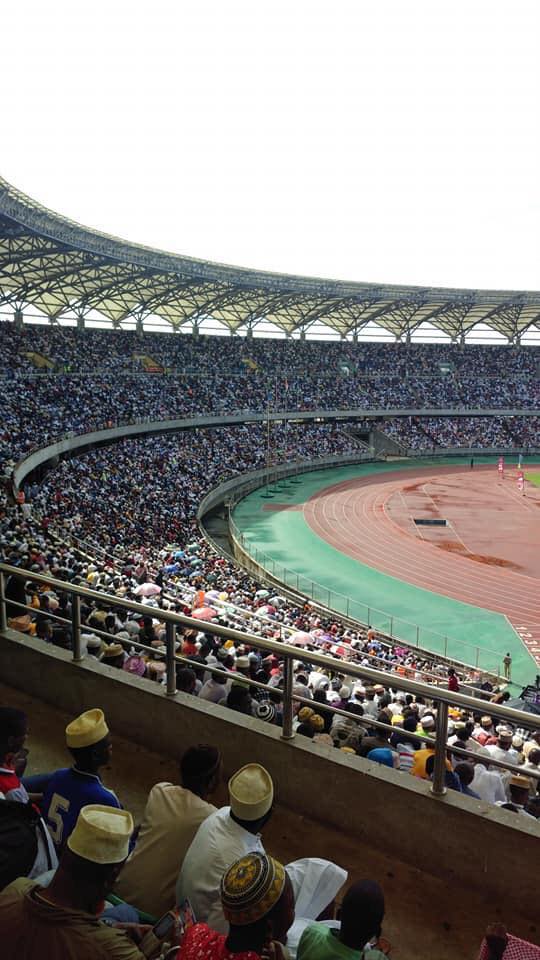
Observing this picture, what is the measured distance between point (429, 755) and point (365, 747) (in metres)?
0.78

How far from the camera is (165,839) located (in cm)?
342

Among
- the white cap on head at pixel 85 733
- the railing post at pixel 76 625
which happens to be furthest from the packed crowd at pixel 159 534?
the white cap on head at pixel 85 733

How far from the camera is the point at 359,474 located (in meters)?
53.5

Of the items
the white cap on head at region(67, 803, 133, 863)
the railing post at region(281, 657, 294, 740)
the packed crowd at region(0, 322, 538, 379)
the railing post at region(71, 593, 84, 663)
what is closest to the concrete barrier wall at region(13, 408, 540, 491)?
the packed crowd at region(0, 322, 538, 379)

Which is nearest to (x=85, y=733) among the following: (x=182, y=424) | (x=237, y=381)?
(x=182, y=424)

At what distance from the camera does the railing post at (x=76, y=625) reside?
5305 mm

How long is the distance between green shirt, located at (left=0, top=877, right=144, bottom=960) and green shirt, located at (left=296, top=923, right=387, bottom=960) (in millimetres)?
659

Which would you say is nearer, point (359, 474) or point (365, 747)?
point (365, 747)

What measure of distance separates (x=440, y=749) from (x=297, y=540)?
29.9 metres

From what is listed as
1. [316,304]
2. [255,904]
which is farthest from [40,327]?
[255,904]

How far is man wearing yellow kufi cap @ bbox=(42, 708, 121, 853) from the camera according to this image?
3570 mm

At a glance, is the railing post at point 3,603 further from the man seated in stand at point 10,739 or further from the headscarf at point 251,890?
the headscarf at point 251,890

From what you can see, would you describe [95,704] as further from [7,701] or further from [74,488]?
[74,488]

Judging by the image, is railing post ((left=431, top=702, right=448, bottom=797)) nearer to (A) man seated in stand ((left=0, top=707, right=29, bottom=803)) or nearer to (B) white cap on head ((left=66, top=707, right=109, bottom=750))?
(B) white cap on head ((left=66, top=707, right=109, bottom=750))
